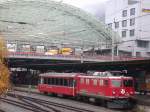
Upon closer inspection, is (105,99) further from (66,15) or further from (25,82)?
(66,15)

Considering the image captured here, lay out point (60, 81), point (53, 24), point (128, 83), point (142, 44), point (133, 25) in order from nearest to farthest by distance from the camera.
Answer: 1. point (128, 83)
2. point (60, 81)
3. point (142, 44)
4. point (133, 25)
5. point (53, 24)

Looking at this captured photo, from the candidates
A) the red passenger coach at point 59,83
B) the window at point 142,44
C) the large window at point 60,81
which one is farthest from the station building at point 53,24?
the large window at point 60,81

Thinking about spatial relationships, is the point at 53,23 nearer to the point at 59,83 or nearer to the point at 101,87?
the point at 59,83

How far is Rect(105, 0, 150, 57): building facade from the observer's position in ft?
451

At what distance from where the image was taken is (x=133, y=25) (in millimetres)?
141375

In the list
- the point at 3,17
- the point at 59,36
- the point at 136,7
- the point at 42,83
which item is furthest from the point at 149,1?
the point at 42,83

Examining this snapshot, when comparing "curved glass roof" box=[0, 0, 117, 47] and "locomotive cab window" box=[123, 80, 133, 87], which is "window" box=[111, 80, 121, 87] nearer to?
"locomotive cab window" box=[123, 80, 133, 87]

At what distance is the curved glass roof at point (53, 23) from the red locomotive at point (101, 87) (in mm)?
83235

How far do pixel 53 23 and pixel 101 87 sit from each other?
11072 centimetres

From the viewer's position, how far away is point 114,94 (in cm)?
Result: 4872

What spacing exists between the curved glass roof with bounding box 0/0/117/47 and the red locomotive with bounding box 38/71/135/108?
8324cm

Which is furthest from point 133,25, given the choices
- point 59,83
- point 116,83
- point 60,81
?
point 116,83

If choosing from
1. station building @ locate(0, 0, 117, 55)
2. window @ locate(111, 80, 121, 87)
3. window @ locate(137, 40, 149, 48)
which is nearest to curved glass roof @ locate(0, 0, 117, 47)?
station building @ locate(0, 0, 117, 55)

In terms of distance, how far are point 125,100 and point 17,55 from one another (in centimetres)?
5366
